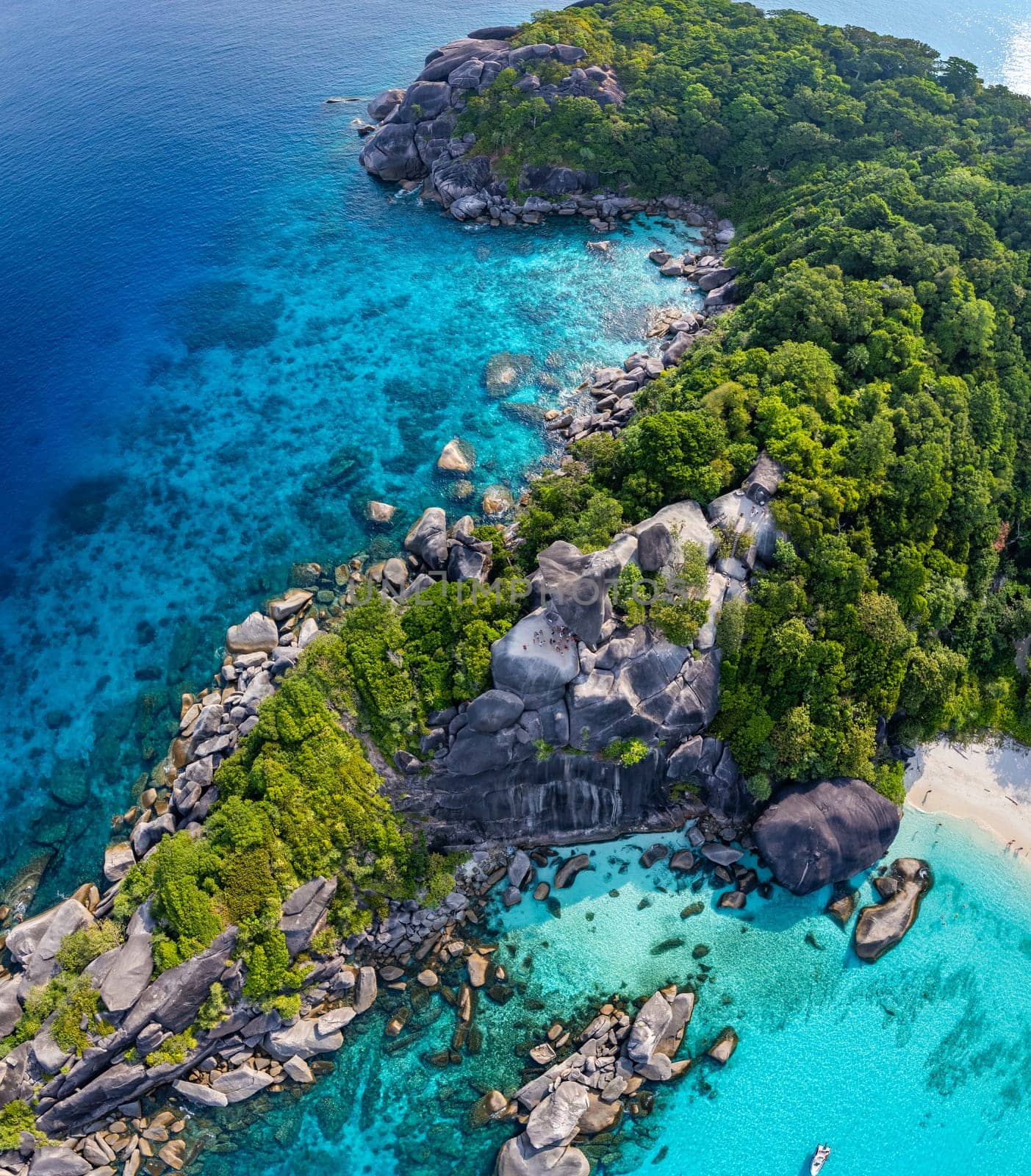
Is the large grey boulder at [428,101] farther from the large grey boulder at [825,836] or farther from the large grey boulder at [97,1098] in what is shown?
the large grey boulder at [97,1098]

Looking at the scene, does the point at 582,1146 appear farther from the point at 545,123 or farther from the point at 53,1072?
the point at 545,123

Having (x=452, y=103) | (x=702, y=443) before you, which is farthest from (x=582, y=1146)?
(x=452, y=103)

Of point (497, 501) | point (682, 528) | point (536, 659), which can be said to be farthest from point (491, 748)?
point (497, 501)

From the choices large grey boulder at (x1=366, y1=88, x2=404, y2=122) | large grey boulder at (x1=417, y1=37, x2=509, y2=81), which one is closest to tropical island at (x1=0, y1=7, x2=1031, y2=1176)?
large grey boulder at (x1=417, y1=37, x2=509, y2=81)

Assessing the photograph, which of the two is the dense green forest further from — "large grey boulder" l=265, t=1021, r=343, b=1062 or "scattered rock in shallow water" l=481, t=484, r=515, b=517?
"large grey boulder" l=265, t=1021, r=343, b=1062

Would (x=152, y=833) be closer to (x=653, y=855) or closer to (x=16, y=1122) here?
(x=16, y=1122)

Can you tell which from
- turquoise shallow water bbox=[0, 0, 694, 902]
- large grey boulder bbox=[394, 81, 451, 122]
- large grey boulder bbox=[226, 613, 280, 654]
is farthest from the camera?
large grey boulder bbox=[394, 81, 451, 122]
